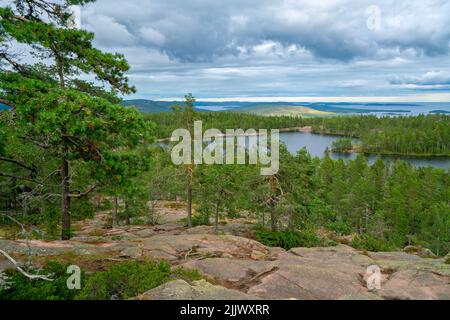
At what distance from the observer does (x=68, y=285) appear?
8.72 m

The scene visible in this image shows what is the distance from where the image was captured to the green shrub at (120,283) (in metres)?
8.19

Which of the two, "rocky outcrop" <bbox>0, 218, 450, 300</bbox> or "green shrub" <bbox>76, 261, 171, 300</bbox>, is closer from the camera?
"green shrub" <bbox>76, 261, 171, 300</bbox>

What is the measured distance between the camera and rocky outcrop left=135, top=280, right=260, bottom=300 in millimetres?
7746

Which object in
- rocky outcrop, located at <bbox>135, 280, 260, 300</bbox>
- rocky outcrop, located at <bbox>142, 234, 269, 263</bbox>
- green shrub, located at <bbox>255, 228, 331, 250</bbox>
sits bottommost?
green shrub, located at <bbox>255, 228, 331, 250</bbox>

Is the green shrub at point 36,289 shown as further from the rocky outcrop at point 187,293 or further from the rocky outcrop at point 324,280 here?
the rocky outcrop at point 324,280

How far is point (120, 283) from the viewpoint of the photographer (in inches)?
342

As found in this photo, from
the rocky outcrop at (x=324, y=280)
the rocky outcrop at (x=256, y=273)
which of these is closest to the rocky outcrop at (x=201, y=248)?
the rocky outcrop at (x=256, y=273)

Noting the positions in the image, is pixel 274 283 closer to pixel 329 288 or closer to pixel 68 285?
pixel 329 288

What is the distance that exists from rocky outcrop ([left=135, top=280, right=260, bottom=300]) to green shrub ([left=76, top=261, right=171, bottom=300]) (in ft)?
1.52

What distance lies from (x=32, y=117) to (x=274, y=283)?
28.3 ft

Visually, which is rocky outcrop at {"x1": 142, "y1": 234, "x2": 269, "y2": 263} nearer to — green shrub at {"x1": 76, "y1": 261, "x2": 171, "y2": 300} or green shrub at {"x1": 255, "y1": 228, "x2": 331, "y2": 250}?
green shrub at {"x1": 76, "y1": 261, "x2": 171, "y2": 300}

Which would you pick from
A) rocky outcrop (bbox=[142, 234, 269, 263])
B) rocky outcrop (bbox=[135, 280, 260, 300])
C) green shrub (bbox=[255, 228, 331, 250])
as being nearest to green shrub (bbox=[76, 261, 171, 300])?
rocky outcrop (bbox=[135, 280, 260, 300])

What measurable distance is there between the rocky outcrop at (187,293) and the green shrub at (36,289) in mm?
2098
